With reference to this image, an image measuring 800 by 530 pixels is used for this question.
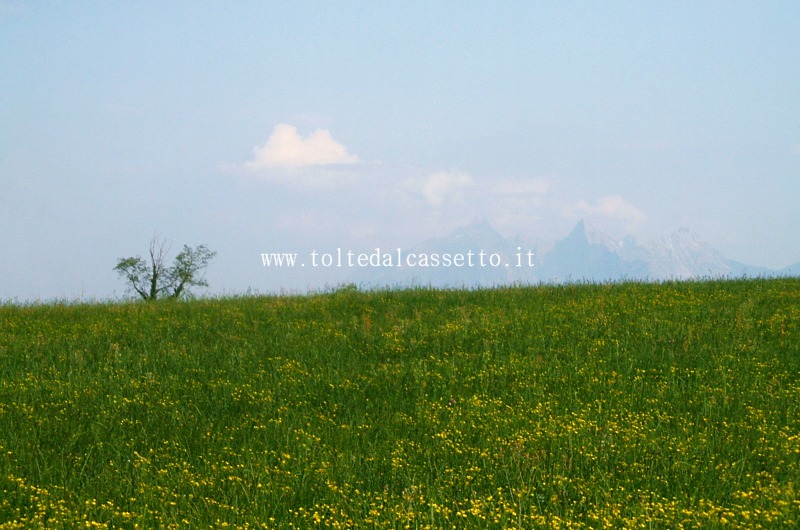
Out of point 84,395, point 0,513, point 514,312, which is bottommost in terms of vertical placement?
point 0,513

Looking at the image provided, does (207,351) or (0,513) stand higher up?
(207,351)

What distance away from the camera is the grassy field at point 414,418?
247 inches

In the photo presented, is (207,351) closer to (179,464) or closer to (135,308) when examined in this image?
(179,464)

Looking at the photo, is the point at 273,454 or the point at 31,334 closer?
the point at 273,454

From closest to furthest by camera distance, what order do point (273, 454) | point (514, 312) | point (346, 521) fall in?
point (346, 521), point (273, 454), point (514, 312)

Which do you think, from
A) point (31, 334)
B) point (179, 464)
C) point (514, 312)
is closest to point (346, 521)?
point (179, 464)

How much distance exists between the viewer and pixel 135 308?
52.9 ft

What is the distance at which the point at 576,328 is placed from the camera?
40.0 feet

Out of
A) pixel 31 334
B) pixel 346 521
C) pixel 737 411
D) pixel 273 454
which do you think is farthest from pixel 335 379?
pixel 31 334

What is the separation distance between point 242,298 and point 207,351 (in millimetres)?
5658

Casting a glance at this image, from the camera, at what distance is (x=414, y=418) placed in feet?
27.9

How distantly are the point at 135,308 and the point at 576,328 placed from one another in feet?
32.4

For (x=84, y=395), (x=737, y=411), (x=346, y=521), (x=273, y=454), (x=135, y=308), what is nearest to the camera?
(x=346, y=521)

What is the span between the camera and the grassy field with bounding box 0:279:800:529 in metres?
6.27
